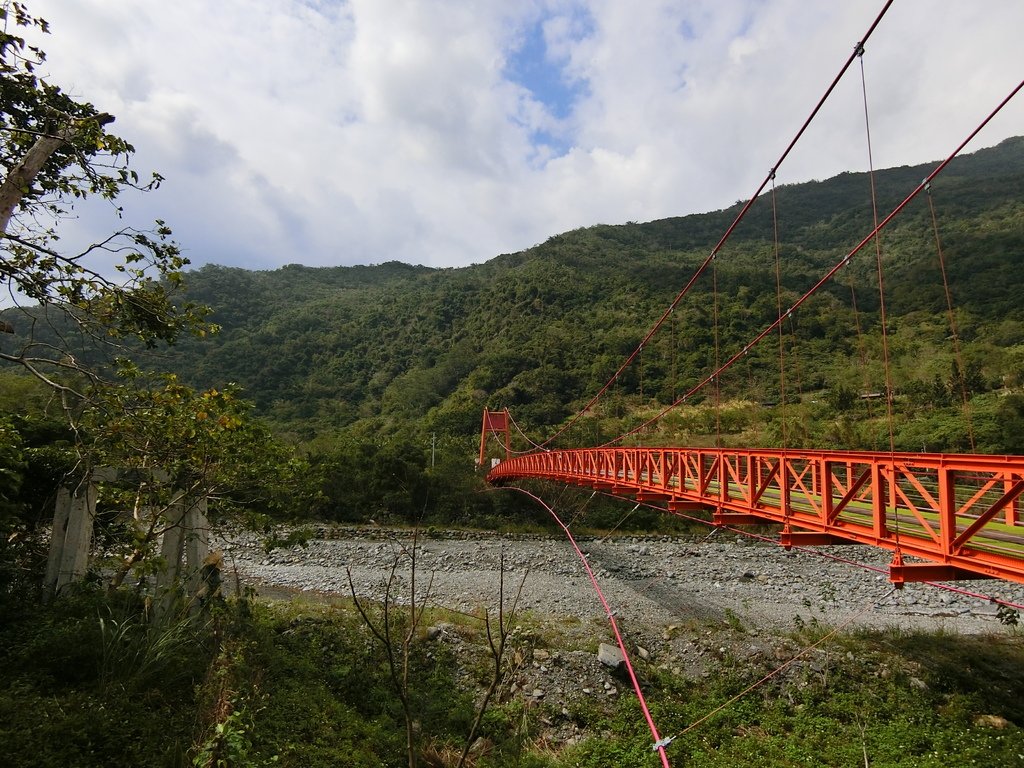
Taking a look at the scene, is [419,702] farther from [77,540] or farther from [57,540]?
[57,540]

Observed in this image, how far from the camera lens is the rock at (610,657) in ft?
22.3

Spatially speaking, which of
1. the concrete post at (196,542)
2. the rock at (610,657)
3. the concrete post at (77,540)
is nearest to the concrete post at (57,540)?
the concrete post at (77,540)

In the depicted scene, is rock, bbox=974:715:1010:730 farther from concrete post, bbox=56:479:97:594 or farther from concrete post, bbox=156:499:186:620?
concrete post, bbox=56:479:97:594

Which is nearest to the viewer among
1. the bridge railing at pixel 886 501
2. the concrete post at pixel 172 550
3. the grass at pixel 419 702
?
the bridge railing at pixel 886 501

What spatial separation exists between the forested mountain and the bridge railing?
434cm

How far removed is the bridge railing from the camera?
3105 millimetres

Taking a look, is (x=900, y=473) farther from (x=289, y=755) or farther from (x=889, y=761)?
(x=289, y=755)

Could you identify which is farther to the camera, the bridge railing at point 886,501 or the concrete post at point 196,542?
the concrete post at point 196,542

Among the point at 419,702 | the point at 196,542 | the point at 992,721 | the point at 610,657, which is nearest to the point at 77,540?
the point at 196,542

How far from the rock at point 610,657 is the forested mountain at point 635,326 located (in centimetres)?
591

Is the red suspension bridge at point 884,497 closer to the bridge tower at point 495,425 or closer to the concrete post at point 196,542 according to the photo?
the concrete post at point 196,542

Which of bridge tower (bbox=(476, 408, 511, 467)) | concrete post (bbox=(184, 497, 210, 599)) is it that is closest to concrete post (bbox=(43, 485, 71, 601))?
concrete post (bbox=(184, 497, 210, 599))

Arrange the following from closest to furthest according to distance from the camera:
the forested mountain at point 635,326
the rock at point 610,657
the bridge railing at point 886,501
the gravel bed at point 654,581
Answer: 1. the bridge railing at point 886,501
2. the rock at point 610,657
3. the gravel bed at point 654,581
4. the forested mountain at point 635,326

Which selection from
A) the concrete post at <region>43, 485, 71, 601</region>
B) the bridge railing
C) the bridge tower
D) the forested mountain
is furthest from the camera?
the bridge tower
